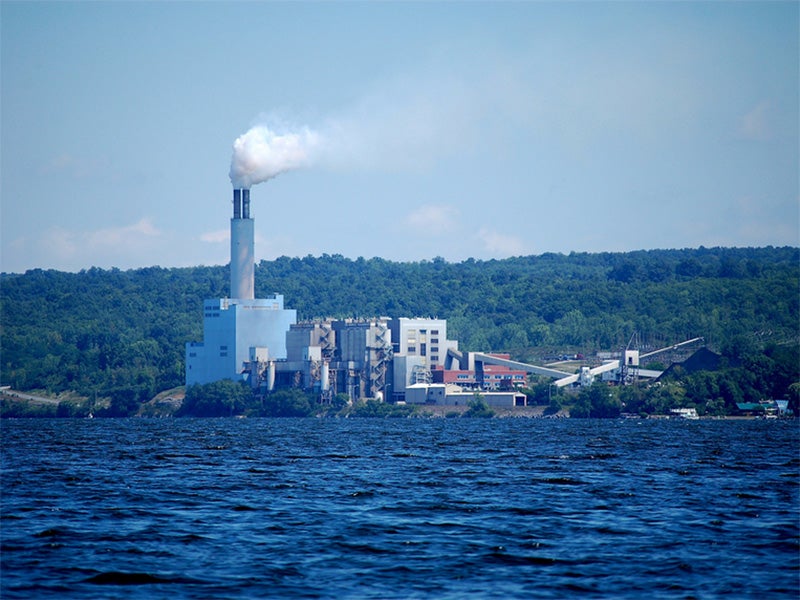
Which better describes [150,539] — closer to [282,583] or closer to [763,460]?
[282,583]

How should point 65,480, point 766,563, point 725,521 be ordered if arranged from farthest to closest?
point 65,480 < point 725,521 < point 766,563

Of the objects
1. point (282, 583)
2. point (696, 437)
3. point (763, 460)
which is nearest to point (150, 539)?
point (282, 583)

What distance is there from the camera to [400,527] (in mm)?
45781

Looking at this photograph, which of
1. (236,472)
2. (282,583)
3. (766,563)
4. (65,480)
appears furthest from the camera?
(236,472)

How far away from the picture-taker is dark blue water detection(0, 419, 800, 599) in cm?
3588

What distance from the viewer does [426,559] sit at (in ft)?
129

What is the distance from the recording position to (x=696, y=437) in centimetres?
11519

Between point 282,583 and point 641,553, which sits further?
point 641,553

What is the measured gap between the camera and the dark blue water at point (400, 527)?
35.9m

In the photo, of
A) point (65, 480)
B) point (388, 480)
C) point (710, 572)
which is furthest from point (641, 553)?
point (65, 480)

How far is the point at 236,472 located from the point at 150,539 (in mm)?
25527

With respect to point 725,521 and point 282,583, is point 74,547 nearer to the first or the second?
point 282,583

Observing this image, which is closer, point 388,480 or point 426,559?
point 426,559

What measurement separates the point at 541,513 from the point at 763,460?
33.0 m
